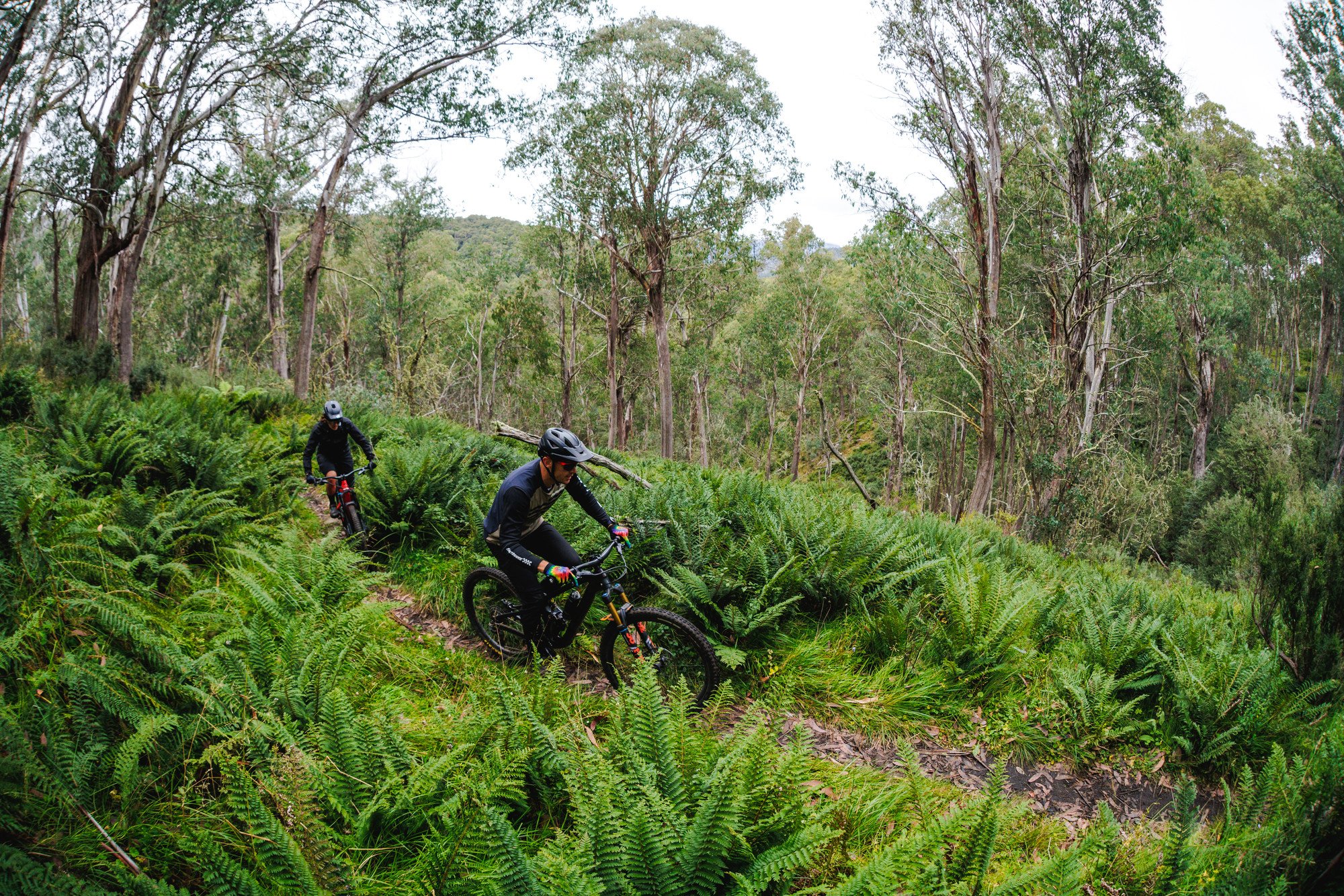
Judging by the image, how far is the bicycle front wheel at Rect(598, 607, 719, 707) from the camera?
436 centimetres

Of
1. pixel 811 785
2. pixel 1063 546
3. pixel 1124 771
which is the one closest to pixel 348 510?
pixel 811 785

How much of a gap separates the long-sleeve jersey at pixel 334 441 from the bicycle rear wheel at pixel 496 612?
2477 millimetres

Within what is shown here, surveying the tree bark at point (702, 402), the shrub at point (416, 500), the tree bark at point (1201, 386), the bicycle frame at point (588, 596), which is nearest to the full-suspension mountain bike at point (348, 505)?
the shrub at point (416, 500)

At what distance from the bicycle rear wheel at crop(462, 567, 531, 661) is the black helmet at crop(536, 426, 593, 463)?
1.15 meters

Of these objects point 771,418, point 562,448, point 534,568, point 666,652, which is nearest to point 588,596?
point 534,568

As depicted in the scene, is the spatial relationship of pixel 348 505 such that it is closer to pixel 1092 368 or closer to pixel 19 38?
pixel 19 38

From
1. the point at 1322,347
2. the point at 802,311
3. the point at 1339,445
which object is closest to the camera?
the point at 1339,445

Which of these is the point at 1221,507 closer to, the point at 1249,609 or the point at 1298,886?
the point at 1249,609

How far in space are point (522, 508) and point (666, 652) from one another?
1.42 metres

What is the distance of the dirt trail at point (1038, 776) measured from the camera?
13.9 ft

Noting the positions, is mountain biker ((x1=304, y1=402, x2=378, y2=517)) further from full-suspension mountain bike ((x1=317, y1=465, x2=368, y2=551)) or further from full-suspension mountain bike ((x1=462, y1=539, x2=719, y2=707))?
full-suspension mountain bike ((x1=462, y1=539, x2=719, y2=707))

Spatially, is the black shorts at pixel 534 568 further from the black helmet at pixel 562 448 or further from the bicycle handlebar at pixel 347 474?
the bicycle handlebar at pixel 347 474

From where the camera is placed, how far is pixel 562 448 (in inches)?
173

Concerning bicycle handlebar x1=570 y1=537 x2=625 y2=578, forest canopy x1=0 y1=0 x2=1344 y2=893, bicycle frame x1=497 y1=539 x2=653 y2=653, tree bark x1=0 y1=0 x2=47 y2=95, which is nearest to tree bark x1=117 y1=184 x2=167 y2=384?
forest canopy x1=0 y1=0 x2=1344 y2=893
